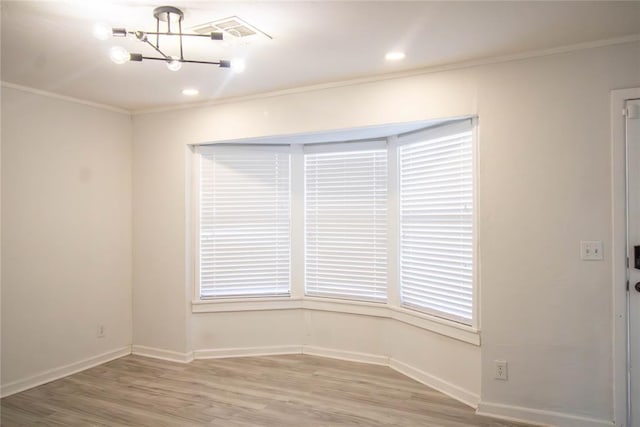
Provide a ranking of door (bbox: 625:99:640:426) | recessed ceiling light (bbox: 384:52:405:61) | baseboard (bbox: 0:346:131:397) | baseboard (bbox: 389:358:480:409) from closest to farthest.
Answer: door (bbox: 625:99:640:426), recessed ceiling light (bbox: 384:52:405:61), baseboard (bbox: 389:358:480:409), baseboard (bbox: 0:346:131:397)

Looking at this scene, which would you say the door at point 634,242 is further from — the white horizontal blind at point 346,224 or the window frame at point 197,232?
the window frame at point 197,232

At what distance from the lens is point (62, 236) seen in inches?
146

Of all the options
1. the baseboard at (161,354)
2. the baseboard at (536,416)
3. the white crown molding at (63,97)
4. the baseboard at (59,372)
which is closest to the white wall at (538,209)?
the baseboard at (536,416)

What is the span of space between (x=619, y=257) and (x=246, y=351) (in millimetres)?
3296

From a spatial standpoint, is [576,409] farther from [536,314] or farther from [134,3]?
[134,3]

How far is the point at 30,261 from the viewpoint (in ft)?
11.3

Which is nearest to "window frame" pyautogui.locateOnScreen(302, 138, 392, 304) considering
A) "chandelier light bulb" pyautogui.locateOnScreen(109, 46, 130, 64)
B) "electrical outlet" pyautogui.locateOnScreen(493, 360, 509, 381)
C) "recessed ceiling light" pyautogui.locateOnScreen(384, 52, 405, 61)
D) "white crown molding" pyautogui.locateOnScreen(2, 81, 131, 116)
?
"recessed ceiling light" pyautogui.locateOnScreen(384, 52, 405, 61)

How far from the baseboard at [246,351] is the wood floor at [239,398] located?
0.45 ft

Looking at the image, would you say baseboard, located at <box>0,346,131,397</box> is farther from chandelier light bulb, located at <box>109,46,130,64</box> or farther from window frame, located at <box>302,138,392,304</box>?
chandelier light bulb, located at <box>109,46,130,64</box>

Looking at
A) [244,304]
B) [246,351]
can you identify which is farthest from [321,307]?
[246,351]

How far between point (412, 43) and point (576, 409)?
2.66 m

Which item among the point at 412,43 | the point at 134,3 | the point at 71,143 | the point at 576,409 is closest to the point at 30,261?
A: the point at 71,143

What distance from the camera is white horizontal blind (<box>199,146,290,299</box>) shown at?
4152 millimetres

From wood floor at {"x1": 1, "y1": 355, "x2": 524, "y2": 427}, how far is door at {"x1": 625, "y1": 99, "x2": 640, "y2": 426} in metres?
0.79
